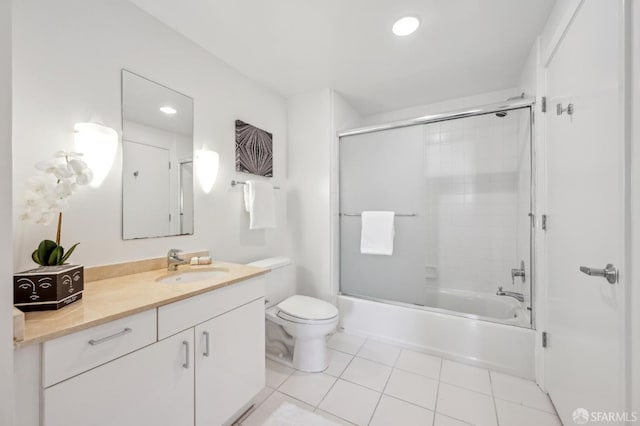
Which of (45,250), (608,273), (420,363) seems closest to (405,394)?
(420,363)

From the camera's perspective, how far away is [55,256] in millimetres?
955

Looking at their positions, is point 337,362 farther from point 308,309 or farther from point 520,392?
point 520,392

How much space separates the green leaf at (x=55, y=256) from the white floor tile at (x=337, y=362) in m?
1.60

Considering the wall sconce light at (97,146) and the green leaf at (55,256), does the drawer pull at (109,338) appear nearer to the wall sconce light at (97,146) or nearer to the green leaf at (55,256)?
the green leaf at (55,256)

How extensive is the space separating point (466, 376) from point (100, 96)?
2.72 m

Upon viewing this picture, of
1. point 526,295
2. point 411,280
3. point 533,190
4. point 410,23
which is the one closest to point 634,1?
point 410,23

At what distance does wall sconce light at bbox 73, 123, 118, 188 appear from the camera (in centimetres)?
117

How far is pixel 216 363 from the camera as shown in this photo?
116 cm

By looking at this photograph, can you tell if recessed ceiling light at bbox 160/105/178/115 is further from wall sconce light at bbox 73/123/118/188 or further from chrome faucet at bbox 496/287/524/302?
chrome faucet at bbox 496/287/524/302

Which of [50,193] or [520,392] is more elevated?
[50,193]

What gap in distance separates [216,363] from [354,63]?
85.8 inches

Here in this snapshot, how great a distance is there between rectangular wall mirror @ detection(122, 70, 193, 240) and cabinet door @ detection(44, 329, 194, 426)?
0.72 meters

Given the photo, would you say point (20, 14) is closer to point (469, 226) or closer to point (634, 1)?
point (634, 1)

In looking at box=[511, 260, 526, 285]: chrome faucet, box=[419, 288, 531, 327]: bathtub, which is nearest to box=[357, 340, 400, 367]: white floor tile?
box=[419, 288, 531, 327]: bathtub
